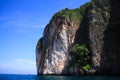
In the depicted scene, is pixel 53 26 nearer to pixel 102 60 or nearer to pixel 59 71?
pixel 59 71

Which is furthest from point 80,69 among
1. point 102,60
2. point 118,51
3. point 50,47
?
point 50,47

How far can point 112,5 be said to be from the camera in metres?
82.9

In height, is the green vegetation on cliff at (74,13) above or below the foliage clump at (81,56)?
above

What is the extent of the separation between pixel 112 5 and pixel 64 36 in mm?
18949

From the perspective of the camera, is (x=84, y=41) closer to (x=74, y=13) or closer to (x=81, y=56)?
(x=81, y=56)

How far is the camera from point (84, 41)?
8606cm

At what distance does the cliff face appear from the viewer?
250 ft

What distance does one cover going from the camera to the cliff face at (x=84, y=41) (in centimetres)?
7631

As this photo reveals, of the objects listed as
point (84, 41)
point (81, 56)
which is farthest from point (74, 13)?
point (81, 56)

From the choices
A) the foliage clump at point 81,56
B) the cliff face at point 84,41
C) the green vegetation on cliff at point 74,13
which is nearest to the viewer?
the cliff face at point 84,41

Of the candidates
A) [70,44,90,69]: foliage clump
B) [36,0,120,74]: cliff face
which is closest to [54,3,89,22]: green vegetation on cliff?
[36,0,120,74]: cliff face

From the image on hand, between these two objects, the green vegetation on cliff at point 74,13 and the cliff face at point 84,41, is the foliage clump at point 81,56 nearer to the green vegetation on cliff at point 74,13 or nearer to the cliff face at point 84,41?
the cliff face at point 84,41

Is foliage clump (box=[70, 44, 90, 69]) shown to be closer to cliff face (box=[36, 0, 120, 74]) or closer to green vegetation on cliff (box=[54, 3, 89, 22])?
cliff face (box=[36, 0, 120, 74])

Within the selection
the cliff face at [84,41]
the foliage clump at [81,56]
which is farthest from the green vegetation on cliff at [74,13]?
the foliage clump at [81,56]
